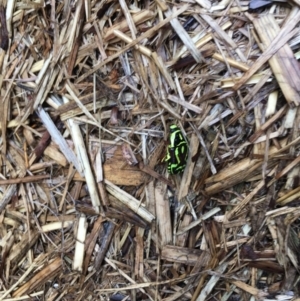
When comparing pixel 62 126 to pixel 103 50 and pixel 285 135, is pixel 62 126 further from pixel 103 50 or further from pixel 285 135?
pixel 285 135

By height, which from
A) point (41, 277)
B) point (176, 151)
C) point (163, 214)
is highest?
point (176, 151)

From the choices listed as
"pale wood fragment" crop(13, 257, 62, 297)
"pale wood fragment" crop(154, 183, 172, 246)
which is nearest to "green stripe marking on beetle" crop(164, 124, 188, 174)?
"pale wood fragment" crop(154, 183, 172, 246)

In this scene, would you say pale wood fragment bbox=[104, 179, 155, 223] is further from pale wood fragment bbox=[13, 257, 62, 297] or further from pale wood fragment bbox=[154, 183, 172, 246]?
pale wood fragment bbox=[13, 257, 62, 297]

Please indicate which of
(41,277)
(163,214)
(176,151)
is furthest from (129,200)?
(41,277)

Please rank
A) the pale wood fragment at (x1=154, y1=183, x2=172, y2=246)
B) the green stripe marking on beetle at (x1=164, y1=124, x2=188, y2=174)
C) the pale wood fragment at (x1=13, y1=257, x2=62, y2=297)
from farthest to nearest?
the pale wood fragment at (x1=13, y1=257, x2=62, y2=297), the pale wood fragment at (x1=154, y1=183, x2=172, y2=246), the green stripe marking on beetle at (x1=164, y1=124, x2=188, y2=174)

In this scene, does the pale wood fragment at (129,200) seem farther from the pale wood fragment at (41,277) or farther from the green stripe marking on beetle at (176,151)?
the pale wood fragment at (41,277)

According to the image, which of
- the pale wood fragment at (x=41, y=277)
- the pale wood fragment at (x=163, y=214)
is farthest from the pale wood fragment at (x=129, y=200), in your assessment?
the pale wood fragment at (x=41, y=277)

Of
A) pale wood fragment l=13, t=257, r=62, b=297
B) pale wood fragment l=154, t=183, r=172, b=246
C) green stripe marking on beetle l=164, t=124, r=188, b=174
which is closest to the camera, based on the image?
green stripe marking on beetle l=164, t=124, r=188, b=174

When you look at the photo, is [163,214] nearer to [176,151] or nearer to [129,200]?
[129,200]

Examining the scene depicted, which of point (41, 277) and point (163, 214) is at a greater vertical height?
point (163, 214)
